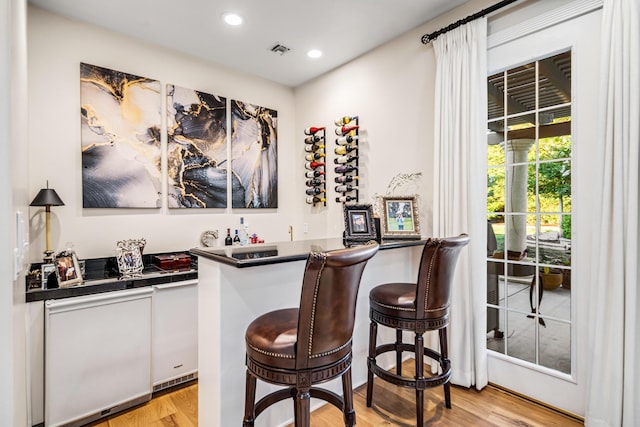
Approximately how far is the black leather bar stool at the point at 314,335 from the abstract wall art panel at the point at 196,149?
2.22 meters

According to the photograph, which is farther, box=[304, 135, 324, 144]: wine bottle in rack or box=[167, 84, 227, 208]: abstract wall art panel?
box=[304, 135, 324, 144]: wine bottle in rack

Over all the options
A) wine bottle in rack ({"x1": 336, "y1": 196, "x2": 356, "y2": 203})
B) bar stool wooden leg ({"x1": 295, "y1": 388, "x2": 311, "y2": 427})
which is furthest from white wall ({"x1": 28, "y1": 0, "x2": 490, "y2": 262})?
bar stool wooden leg ({"x1": 295, "y1": 388, "x2": 311, "y2": 427})

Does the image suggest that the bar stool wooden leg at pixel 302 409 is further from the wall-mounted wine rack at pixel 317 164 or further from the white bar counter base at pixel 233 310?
the wall-mounted wine rack at pixel 317 164

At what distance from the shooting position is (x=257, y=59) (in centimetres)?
338

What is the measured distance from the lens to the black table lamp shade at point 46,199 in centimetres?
228

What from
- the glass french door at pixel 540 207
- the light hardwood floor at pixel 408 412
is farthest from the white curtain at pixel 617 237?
the light hardwood floor at pixel 408 412

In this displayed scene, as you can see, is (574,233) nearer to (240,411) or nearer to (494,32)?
(494,32)

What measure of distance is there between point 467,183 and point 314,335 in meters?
1.75

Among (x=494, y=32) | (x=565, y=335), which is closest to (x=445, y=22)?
(x=494, y=32)

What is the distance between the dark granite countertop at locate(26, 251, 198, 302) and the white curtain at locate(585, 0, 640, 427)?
2.82 metres

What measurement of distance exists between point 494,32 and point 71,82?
3.40 metres

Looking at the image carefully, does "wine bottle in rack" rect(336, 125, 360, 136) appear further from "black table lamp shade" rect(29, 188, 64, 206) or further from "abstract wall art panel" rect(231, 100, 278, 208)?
"black table lamp shade" rect(29, 188, 64, 206)

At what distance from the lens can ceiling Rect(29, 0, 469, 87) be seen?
2475 mm

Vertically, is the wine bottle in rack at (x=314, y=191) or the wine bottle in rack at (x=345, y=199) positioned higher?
the wine bottle in rack at (x=314, y=191)
